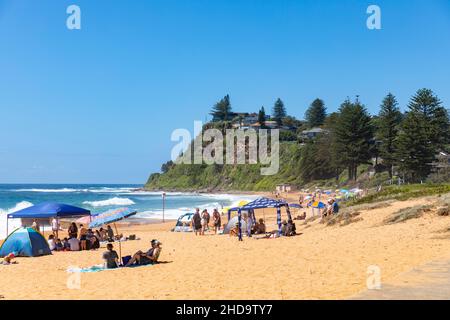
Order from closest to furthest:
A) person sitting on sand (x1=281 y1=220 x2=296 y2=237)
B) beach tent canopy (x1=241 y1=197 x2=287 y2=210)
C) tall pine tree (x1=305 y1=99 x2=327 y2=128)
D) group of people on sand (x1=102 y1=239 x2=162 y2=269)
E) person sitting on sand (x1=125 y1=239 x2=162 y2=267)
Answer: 1. group of people on sand (x1=102 y1=239 x2=162 y2=269)
2. person sitting on sand (x1=125 y1=239 x2=162 y2=267)
3. beach tent canopy (x1=241 y1=197 x2=287 y2=210)
4. person sitting on sand (x1=281 y1=220 x2=296 y2=237)
5. tall pine tree (x1=305 y1=99 x2=327 y2=128)

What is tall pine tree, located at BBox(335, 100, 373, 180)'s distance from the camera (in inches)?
2493

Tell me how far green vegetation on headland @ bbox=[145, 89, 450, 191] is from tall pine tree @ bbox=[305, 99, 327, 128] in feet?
0.80

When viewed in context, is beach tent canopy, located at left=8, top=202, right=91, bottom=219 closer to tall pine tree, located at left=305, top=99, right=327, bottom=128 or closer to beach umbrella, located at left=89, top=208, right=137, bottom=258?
beach umbrella, located at left=89, top=208, right=137, bottom=258

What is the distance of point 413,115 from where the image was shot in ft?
163

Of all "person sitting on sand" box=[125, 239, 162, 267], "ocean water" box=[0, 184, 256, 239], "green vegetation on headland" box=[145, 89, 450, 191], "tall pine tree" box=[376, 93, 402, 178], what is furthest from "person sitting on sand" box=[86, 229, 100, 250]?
"tall pine tree" box=[376, 93, 402, 178]

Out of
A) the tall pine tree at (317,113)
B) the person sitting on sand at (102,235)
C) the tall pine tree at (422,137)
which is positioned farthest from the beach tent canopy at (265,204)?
the tall pine tree at (317,113)

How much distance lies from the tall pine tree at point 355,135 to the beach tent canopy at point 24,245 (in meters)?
52.7

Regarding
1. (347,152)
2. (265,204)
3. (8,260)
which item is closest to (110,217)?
(8,260)

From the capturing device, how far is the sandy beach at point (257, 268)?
28.2ft

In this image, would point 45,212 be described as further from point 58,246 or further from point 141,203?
point 141,203

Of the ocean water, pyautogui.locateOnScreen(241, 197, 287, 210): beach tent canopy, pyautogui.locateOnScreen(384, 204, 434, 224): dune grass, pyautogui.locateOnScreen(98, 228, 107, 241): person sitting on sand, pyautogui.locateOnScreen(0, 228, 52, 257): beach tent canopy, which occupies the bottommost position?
the ocean water

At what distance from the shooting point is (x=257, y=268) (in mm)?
11070
